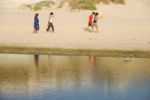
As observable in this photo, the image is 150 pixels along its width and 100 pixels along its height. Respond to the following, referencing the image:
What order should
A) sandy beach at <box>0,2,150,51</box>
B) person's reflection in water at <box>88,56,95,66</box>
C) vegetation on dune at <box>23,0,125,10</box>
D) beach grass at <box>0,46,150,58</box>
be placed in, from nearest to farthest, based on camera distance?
person's reflection in water at <box>88,56,95,66</box> < beach grass at <box>0,46,150,58</box> < sandy beach at <box>0,2,150,51</box> < vegetation on dune at <box>23,0,125,10</box>

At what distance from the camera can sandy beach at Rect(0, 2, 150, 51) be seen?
1366cm

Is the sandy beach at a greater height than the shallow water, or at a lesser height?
greater

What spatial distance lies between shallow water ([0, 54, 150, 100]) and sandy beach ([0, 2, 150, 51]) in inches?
24.2

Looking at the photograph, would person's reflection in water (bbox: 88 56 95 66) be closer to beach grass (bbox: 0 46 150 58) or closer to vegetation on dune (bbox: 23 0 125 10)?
beach grass (bbox: 0 46 150 58)

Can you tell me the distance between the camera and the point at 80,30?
13820 millimetres

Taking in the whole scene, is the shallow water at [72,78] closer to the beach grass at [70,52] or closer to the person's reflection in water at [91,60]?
the person's reflection in water at [91,60]

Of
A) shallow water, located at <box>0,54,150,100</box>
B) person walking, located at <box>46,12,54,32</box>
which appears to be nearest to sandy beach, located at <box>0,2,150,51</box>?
person walking, located at <box>46,12,54,32</box>

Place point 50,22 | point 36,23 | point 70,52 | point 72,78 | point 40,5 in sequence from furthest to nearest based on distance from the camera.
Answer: point 40,5
point 50,22
point 36,23
point 70,52
point 72,78

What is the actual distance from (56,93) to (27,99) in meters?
0.69

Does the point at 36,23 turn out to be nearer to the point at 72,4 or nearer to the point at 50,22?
the point at 50,22

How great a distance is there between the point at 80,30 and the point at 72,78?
361 cm

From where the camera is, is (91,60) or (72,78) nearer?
(72,78)

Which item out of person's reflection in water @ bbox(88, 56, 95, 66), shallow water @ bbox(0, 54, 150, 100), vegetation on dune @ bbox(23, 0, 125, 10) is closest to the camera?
shallow water @ bbox(0, 54, 150, 100)

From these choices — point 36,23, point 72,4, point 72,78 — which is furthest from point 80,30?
point 72,78
